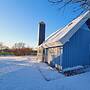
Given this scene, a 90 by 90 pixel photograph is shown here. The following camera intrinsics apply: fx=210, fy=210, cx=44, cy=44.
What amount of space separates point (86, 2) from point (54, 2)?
0.76 m

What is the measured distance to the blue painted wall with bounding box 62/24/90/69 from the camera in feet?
51.6

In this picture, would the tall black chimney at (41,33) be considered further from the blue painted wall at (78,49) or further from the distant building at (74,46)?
the blue painted wall at (78,49)

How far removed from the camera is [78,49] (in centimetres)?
1644

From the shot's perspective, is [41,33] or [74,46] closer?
[74,46]

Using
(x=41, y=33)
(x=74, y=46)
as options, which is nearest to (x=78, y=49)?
(x=74, y=46)

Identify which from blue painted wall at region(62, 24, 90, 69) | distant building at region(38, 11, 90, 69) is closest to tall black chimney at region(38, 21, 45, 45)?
distant building at region(38, 11, 90, 69)

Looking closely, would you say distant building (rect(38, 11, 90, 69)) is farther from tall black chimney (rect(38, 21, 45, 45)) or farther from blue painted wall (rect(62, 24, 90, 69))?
tall black chimney (rect(38, 21, 45, 45))

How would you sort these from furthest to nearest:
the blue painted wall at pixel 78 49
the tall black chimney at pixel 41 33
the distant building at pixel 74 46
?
the tall black chimney at pixel 41 33 < the blue painted wall at pixel 78 49 < the distant building at pixel 74 46

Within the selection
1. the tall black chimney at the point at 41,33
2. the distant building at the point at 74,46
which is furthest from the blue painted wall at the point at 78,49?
the tall black chimney at the point at 41,33

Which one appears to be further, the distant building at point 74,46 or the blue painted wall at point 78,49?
the blue painted wall at point 78,49

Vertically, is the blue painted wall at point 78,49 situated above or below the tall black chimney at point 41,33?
below

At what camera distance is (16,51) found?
2005 inches

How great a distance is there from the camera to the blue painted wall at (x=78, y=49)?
15.7 meters

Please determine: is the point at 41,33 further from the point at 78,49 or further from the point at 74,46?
the point at 74,46
